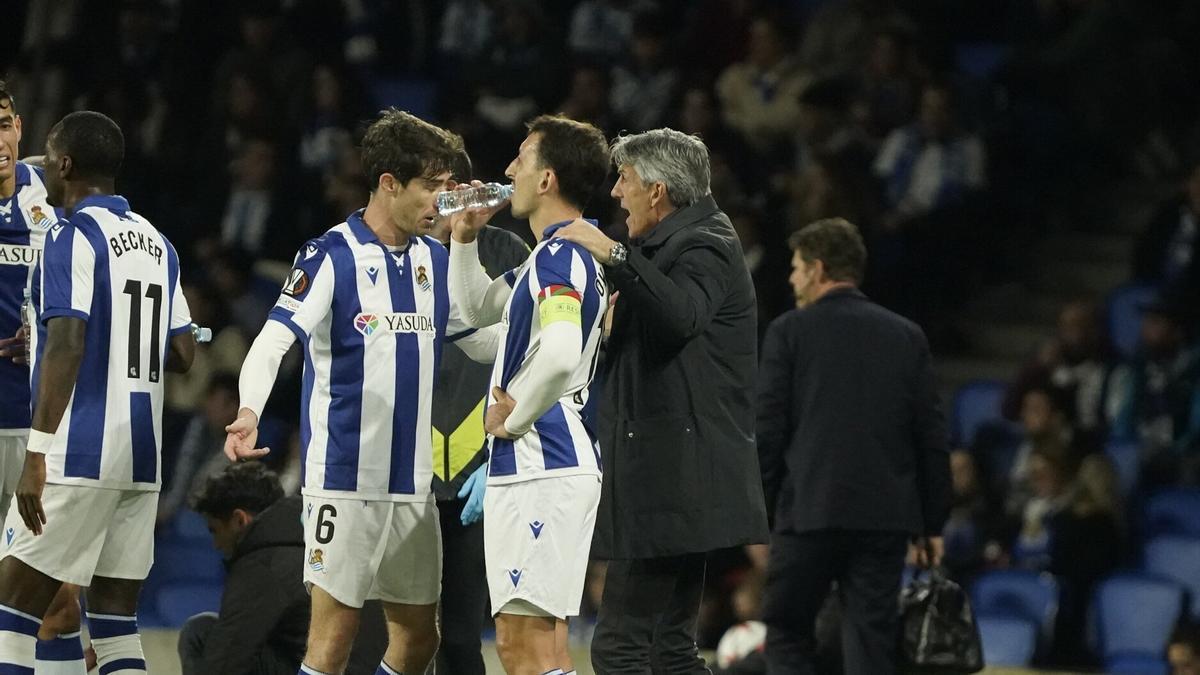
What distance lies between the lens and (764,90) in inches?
454

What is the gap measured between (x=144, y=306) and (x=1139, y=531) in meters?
5.65

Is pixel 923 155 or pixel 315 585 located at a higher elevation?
pixel 923 155

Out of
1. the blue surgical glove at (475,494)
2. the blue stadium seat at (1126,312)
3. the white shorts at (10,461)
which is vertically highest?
the blue stadium seat at (1126,312)

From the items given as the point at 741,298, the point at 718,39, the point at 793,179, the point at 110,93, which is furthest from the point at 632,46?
the point at 741,298

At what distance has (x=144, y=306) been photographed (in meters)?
5.44

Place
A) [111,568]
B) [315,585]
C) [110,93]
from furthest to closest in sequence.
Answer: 1. [110,93]
2. [111,568]
3. [315,585]

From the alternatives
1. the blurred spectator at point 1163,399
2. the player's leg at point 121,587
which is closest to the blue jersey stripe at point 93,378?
the player's leg at point 121,587

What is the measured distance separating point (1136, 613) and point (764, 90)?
13.4ft

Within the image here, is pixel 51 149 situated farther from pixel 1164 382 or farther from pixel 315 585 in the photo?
pixel 1164 382

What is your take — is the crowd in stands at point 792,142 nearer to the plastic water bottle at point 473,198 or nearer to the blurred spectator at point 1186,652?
the blurred spectator at point 1186,652

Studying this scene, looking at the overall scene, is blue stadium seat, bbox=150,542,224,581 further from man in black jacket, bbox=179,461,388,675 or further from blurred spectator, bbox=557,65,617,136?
man in black jacket, bbox=179,461,388,675

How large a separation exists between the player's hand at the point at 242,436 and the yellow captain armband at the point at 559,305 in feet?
2.55

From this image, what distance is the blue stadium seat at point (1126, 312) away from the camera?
10.4m

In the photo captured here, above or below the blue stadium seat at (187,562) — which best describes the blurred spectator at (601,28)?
above
